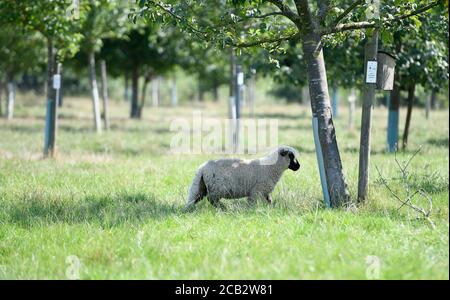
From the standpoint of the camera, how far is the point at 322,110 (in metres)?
8.12

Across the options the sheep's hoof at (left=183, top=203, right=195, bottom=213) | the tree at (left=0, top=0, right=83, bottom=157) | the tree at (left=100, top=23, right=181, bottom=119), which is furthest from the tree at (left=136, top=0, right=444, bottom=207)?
the tree at (left=100, top=23, right=181, bottom=119)

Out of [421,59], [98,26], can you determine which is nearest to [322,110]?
[421,59]

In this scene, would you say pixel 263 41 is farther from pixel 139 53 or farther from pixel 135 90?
pixel 135 90

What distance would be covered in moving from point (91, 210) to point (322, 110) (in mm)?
3622

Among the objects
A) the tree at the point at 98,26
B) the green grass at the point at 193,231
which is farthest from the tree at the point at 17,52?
the green grass at the point at 193,231

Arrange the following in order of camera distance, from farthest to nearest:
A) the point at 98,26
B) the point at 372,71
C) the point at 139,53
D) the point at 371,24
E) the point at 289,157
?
the point at 139,53 < the point at 98,26 < the point at 289,157 < the point at 372,71 < the point at 371,24

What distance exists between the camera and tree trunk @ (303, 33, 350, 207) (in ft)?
26.5

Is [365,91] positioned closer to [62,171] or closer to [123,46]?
[62,171]

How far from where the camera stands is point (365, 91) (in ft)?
27.0

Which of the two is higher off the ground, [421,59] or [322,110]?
[421,59]

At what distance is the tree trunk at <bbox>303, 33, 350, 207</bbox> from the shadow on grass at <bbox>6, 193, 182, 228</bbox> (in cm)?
222
